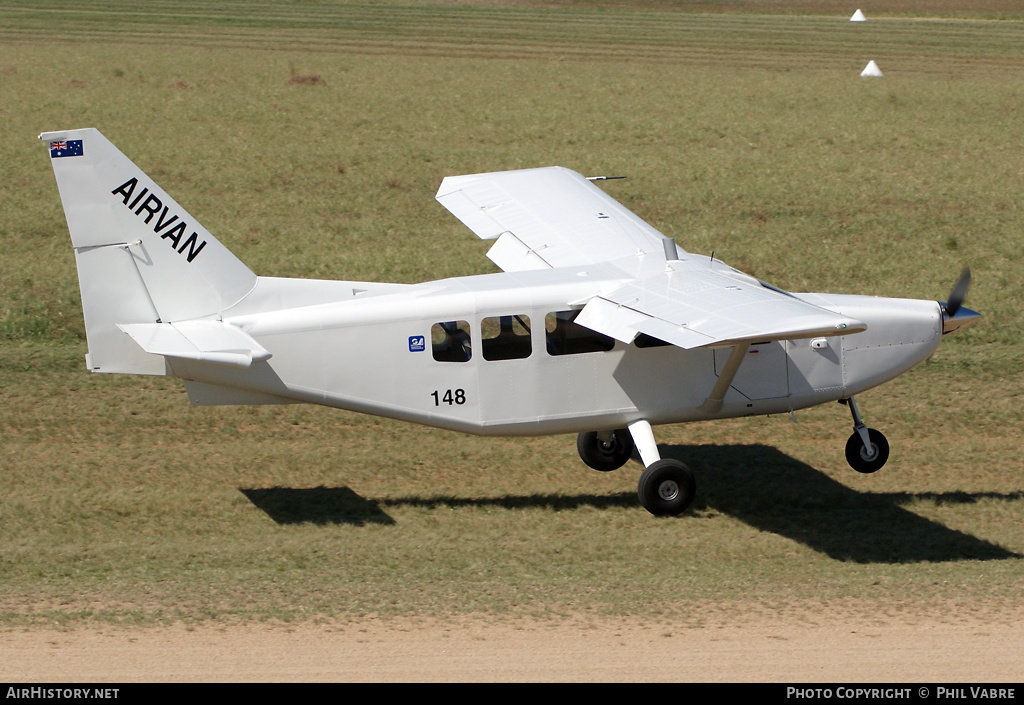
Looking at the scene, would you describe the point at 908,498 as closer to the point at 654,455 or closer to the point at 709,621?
the point at 654,455

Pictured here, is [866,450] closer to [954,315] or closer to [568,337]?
[954,315]

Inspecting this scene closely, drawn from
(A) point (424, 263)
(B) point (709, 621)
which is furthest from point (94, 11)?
(B) point (709, 621)

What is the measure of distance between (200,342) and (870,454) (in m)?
8.80

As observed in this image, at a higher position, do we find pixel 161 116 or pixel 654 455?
pixel 161 116

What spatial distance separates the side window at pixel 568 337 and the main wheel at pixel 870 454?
381 centimetres

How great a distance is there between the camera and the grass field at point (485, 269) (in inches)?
543

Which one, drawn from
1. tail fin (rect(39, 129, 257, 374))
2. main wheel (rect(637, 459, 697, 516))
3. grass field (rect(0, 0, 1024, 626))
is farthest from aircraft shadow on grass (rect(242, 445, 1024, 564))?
tail fin (rect(39, 129, 257, 374))

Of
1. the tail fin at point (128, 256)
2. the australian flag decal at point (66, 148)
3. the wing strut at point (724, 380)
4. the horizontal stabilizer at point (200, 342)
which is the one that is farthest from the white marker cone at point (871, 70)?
the australian flag decal at point (66, 148)

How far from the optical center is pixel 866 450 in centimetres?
1602

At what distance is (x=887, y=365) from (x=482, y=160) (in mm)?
15574

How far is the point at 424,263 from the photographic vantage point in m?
24.4

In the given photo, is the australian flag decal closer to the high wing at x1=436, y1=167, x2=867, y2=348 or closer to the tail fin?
the tail fin
